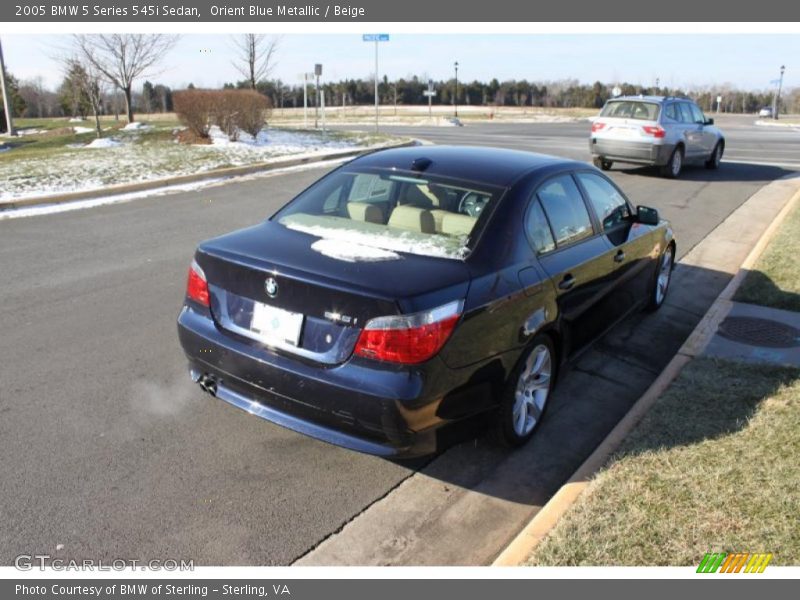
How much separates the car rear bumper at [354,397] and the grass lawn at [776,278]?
4.21 metres

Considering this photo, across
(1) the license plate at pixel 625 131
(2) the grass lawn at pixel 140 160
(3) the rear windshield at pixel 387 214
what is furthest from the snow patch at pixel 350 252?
(1) the license plate at pixel 625 131

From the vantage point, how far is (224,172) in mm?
13977

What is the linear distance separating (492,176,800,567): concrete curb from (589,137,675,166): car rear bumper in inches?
336

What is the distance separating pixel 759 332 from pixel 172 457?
15.4 feet

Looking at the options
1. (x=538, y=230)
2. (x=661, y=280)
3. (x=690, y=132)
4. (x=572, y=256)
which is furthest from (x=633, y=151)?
(x=538, y=230)

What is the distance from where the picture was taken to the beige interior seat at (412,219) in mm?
3826

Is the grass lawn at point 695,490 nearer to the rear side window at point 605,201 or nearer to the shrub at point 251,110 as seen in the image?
the rear side window at point 605,201

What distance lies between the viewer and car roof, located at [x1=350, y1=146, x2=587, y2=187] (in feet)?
13.2

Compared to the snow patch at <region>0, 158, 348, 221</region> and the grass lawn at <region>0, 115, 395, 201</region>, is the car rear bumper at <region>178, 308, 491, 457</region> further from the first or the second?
the grass lawn at <region>0, 115, 395, 201</region>

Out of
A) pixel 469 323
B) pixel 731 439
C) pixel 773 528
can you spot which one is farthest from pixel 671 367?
pixel 469 323

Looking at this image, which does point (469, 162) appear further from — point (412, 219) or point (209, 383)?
point (209, 383)

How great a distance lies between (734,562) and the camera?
2.78 m

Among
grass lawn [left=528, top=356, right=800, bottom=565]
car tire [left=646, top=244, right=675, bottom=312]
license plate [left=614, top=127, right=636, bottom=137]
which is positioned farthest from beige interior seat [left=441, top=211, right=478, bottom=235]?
license plate [left=614, top=127, right=636, bottom=137]

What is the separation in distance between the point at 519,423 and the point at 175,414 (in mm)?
2043
